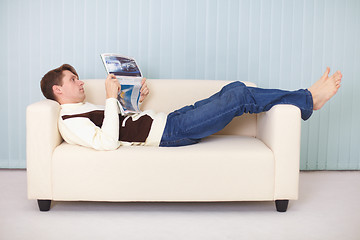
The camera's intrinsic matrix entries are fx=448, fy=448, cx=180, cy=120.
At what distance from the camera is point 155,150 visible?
7.63 feet

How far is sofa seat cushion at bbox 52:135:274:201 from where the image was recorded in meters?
2.29

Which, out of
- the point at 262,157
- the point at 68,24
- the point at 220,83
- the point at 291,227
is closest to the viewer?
the point at 291,227

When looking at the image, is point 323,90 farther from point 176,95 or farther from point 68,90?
point 68,90

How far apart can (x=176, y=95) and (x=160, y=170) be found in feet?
2.40

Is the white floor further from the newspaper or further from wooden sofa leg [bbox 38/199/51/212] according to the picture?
the newspaper

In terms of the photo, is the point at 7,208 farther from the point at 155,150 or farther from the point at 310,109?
the point at 310,109

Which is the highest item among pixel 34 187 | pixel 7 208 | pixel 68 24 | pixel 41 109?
pixel 68 24

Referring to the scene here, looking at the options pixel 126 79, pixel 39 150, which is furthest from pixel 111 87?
pixel 39 150

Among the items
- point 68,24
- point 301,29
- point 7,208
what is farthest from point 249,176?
point 68,24

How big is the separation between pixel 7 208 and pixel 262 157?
4.57 ft

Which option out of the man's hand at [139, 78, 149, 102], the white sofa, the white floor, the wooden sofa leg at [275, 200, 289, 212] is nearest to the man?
the white sofa

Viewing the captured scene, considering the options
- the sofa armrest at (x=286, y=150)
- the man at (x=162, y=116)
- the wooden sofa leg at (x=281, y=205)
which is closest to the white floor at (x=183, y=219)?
the wooden sofa leg at (x=281, y=205)

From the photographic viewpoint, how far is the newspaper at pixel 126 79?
8.24ft

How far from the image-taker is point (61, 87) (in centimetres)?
253
